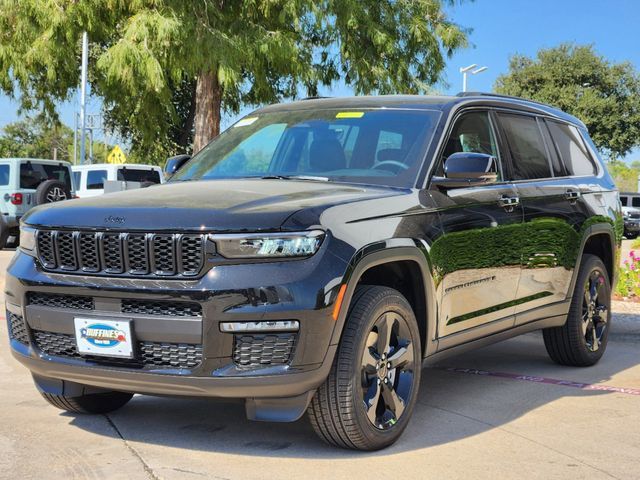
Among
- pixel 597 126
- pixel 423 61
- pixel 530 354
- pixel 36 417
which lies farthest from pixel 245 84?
pixel 597 126

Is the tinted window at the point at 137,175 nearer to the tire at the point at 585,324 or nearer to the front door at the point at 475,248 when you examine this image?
the tire at the point at 585,324

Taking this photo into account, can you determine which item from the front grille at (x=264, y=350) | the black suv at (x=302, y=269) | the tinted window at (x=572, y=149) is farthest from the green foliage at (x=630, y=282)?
the front grille at (x=264, y=350)

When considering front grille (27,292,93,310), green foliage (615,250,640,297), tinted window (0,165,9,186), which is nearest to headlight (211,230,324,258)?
front grille (27,292,93,310)

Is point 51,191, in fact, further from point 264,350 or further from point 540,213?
point 264,350

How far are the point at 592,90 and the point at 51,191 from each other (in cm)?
4243

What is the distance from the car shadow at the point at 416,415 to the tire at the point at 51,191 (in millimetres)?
12461

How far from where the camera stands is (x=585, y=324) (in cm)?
736

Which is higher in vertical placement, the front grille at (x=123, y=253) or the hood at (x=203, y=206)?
the hood at (x=203, y=206)

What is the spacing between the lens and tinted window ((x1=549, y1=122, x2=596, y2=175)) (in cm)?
732

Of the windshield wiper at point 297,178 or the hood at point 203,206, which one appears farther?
the windshield wiper at point 297,178

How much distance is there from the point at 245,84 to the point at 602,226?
42.5 ft

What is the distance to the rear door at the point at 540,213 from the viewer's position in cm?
635

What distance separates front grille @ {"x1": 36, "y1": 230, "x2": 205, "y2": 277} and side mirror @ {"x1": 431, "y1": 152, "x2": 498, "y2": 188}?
1671 millimetres

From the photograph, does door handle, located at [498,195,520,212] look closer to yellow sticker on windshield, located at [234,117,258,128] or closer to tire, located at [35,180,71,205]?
yellow sticker on windshield, located at [234,117,258,128]
